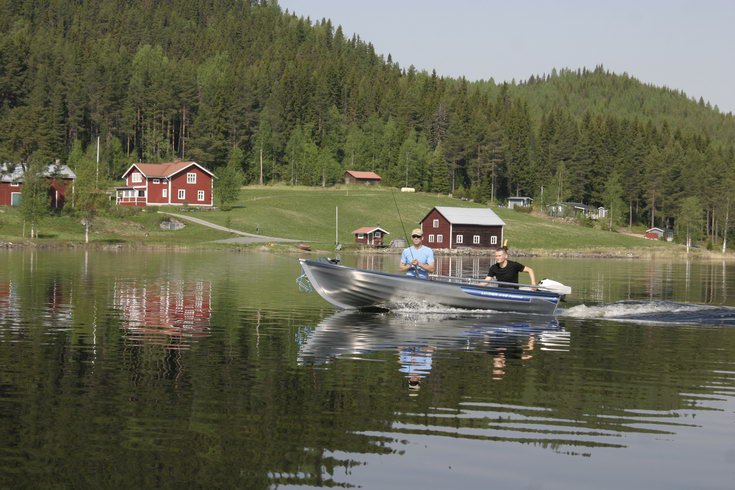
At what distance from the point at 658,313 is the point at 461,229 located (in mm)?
86044

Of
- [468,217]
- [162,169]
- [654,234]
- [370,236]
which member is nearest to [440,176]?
[654,234]

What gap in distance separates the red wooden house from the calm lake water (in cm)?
8727

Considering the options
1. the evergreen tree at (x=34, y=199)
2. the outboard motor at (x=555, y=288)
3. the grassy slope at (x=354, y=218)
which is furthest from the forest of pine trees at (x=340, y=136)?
the outboard motor at (x=555, y=288)

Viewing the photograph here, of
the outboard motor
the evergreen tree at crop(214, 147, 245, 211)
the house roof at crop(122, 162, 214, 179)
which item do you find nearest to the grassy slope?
the evergreen tree at crop(214, 147, 245, 211)

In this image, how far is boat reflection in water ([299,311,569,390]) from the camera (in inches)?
780

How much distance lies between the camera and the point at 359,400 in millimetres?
14680

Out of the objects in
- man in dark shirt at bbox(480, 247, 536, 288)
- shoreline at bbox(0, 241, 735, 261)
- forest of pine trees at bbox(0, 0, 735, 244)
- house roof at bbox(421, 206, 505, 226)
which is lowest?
shoreline at bbox(0, 241, 735, 261)

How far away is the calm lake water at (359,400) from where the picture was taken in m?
10.8

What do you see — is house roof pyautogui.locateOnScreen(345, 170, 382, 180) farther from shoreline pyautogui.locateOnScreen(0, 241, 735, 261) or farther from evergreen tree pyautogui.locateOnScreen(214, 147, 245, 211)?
shoreline pyautogui.locateOnScreen(0, 241, 735, 261)

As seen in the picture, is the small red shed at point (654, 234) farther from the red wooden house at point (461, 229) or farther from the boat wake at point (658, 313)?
the boat wake at point (658, 313)

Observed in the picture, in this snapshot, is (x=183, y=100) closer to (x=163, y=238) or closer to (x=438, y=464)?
(x=163, y=238)

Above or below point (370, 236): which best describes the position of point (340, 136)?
above

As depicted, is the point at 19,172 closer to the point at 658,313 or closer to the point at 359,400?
the point at 658,313

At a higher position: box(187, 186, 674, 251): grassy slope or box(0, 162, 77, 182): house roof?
box(0, 162, 77, 182): house roof
